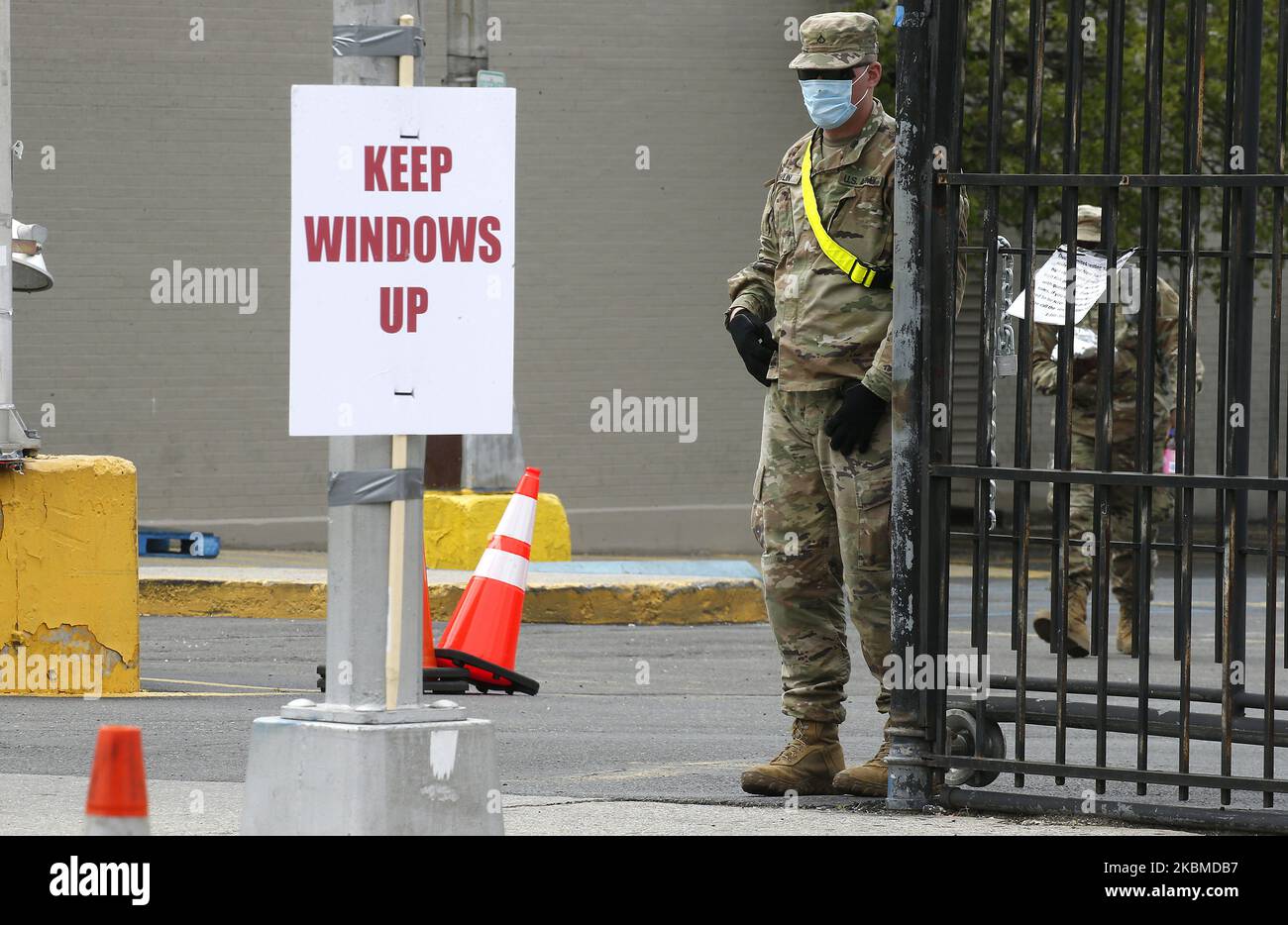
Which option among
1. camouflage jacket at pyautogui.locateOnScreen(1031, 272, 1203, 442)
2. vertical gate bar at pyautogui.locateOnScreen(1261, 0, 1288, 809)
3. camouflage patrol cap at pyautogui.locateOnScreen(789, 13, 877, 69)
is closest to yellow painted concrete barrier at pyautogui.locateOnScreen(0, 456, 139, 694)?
camouflage patrol cap at pyautogui.locateOnScreen(789, 13, 877, 69)

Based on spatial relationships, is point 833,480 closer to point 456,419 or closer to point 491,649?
point 456,419

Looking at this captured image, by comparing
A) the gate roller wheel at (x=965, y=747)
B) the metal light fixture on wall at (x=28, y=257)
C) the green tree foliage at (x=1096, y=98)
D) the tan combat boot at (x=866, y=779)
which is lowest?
the tan combat boot at (x=866, y=779)

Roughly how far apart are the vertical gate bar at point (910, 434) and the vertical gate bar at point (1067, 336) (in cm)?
38

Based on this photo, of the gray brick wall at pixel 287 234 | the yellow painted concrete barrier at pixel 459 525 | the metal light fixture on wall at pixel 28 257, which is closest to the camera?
the metal light fixture on wall at pixel 28 257

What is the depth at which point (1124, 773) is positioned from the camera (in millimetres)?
5328

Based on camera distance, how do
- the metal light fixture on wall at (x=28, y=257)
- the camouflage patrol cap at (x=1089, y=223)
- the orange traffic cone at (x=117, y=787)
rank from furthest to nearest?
the camouflage patrol cap at (x=1089, y=223) < the metal light fixture on wall at (x=28, y=257) < the orange traffic cone at (x=117, y=787)

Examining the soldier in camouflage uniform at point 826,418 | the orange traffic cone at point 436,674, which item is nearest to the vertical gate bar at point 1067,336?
the soldier in camouflage uniform at point 826,418

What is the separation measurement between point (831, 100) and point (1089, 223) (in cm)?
430

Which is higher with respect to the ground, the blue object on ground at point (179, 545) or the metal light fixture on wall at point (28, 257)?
the metal light fixture on wall at point (28, 257)

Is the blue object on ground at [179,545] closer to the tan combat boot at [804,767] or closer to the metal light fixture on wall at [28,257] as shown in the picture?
the metal light fixture on wall at [28,257]

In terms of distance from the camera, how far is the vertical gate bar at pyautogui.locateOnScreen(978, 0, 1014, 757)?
5449 millimetres

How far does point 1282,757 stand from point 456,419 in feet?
14.1

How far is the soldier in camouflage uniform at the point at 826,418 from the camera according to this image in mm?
5992

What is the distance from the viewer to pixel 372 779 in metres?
4.44
